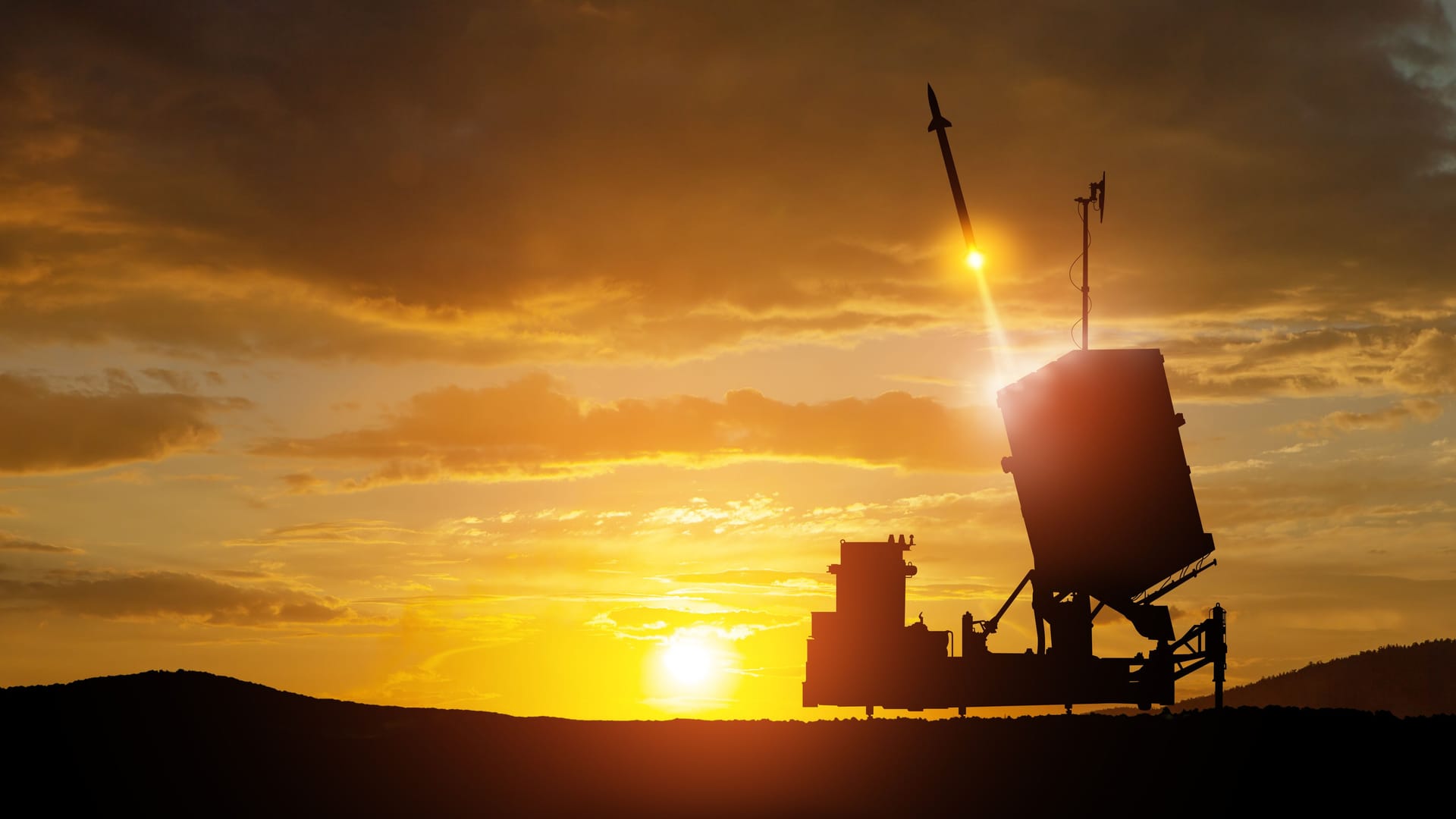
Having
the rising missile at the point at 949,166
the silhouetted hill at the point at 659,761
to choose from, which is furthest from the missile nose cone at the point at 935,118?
the silhouetted hill at the point at 659,761

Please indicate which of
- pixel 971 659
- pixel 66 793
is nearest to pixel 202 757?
pixel 66 793

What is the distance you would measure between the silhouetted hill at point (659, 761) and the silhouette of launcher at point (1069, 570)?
355 centimetres

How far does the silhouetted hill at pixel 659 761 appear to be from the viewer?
22.1 metres

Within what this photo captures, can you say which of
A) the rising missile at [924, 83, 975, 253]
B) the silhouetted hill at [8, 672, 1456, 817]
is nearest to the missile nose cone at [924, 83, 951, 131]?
the rising missile at [924, 83, 975, 253]

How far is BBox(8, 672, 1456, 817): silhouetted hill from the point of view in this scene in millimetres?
22094

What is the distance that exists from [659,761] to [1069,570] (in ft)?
34.8

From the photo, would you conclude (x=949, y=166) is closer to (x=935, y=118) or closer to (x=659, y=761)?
(x=935, y=118)

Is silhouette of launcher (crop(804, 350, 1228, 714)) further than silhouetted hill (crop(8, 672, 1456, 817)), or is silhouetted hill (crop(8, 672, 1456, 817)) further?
silhouette of launcher (crop(804, 350, 1228, 714))

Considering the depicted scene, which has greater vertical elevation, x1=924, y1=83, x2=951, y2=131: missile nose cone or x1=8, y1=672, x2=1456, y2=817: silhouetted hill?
x1=924, y1=83, x2=951, y2=131: missile nose cone

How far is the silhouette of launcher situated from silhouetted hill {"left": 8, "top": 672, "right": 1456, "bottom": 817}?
11.6ft

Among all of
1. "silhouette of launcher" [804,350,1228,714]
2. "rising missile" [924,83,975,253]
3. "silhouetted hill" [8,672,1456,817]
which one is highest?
"rising missile" [924,83,975,253]

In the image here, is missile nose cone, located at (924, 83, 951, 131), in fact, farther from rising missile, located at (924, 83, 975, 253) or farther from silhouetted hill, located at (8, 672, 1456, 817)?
silhouetted hill, located at (8, 672, 1456, 817)

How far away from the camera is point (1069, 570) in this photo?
1185 inches

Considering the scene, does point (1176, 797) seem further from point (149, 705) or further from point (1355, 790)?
point (149, 705)
